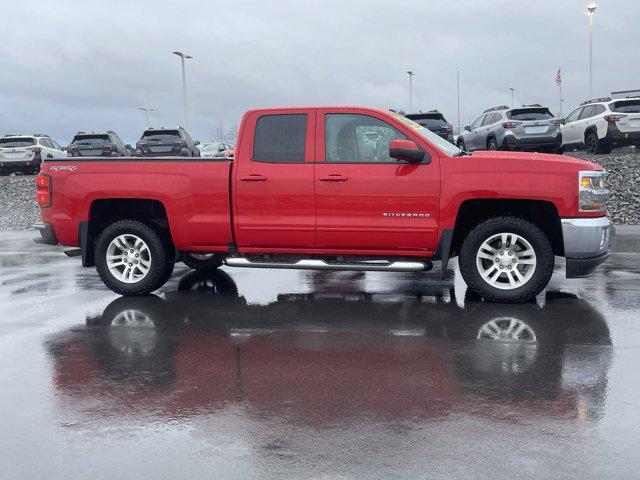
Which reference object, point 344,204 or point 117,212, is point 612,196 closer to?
point 344,204

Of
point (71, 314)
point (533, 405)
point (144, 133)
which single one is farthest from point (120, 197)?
point (144, 133)

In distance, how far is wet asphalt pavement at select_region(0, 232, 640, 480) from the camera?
356 centimetres

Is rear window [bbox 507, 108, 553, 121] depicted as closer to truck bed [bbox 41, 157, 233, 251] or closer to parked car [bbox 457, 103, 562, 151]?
parked car [bbox 457, 103, 562, 151]

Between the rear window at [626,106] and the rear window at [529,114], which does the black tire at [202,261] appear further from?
the rear window at [626,106]

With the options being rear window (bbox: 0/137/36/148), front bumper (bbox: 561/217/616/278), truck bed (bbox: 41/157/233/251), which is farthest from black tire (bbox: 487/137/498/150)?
rear window (bbox: 0/137/36/148)

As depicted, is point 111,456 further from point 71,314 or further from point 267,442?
point 71,314

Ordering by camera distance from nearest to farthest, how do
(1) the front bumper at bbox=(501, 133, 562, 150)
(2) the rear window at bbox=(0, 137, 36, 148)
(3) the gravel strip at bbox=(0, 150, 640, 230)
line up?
(3) the gravel strip at bbox=(0, 150, 640, 230) < (1) the front bumper at bbox=(501, 133, 562, 150) < (2) the rear window at bbox=(0, 137, 36, 148)

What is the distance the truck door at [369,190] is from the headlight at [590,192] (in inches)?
55.8

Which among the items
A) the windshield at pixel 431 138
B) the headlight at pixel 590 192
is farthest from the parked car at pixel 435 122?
the headlight at pixel 590 192

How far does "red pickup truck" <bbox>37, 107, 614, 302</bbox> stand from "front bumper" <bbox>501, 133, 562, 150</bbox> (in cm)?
1472

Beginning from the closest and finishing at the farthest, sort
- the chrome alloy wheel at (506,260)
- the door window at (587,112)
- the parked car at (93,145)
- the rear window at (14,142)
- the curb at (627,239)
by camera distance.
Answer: the chrome alloy wheel at (506,260)
the curb at (627,239)
the door window at (587,112)
the parked car at (93,145)
the rear window at (14,142)

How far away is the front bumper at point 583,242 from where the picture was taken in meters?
7.00

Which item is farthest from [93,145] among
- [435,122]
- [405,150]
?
[405,150]

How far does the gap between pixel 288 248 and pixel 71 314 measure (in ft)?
7.66
